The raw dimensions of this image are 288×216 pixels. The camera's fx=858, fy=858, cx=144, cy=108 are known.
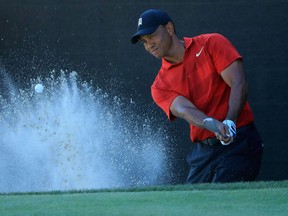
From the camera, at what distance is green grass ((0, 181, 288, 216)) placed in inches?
136

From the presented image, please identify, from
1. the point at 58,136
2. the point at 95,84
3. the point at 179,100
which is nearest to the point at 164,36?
the point at 179,100

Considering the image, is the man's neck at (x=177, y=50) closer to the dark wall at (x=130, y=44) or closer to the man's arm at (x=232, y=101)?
the man's arm at (x=232, y=101)

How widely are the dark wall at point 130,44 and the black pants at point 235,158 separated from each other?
3.48ft

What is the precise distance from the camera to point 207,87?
5.17 metres

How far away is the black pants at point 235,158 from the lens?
517 centimetres

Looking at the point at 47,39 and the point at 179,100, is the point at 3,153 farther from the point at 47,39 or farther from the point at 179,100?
the point at 179,100

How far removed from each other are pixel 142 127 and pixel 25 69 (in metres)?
0.96

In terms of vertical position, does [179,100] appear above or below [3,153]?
above

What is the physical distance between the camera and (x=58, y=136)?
257 inches

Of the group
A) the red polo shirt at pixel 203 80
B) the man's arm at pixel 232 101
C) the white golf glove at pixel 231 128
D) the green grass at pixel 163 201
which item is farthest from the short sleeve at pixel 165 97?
the green grass at pixel 163 201

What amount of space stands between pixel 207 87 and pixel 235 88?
0.81 ft

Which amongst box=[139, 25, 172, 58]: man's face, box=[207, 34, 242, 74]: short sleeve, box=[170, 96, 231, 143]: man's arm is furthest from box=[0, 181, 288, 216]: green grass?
box=[139, 25, 172, 58]: man's face

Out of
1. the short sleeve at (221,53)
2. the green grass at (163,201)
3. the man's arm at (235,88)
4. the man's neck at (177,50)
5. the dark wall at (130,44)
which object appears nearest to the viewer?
the green grass at (163,201)

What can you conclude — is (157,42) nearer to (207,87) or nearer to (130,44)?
(207,87)
